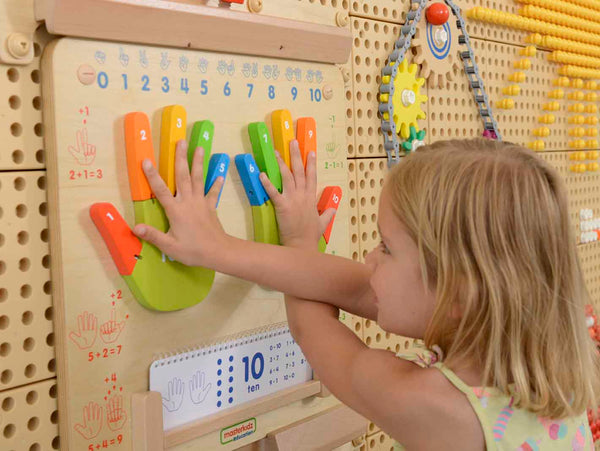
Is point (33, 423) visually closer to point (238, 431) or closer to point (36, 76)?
point (238, 431)

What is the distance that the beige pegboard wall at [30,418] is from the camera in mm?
719

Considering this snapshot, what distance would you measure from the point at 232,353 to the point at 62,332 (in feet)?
0.78

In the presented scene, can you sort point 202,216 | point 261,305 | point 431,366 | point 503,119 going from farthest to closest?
1. point 503,119
2. point 261,305
3. point 202,216
4. point 431,366

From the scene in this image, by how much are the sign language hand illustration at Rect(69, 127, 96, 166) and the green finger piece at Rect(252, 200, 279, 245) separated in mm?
234

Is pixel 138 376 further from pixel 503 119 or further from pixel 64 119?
pixel 503 119

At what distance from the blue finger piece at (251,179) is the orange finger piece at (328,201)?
0.11 meters

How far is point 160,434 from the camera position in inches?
31.1

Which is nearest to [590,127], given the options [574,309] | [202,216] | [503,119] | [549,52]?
[549,52]

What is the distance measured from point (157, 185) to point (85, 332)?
0.18 metres

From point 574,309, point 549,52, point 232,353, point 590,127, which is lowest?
point 232,353

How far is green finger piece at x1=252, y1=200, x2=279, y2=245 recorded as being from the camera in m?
0.90

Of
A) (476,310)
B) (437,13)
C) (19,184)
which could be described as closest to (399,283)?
(476,310)

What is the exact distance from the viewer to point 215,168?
85 cm

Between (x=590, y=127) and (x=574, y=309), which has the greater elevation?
(x=590, y=127)
